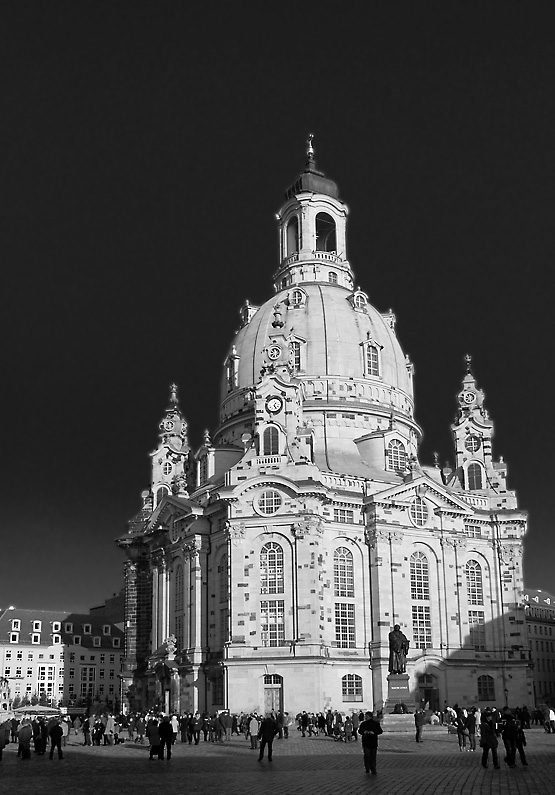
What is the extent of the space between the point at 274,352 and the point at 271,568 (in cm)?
2113

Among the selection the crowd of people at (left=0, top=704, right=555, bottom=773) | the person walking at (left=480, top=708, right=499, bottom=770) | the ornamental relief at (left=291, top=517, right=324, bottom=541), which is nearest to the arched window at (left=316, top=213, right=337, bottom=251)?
the ornamental relief at (left=291, top=517, right=324, bottom=541)

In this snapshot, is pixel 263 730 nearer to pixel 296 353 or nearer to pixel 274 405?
pixel 274 405

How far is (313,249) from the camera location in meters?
110

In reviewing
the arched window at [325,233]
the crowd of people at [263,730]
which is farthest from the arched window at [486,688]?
the arched window at [325,233]

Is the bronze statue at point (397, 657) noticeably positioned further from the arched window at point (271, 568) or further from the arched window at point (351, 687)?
the arched window at point (271, 568)

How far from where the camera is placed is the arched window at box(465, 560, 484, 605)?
9038 cm

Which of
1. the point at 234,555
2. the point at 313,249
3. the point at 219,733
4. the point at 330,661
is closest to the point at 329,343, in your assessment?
the point at 313,249

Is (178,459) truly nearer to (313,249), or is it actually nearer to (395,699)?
(313,249)

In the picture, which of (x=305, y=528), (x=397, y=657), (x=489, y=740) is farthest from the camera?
(x=305, y=528)

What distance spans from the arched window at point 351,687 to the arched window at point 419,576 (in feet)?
32.0

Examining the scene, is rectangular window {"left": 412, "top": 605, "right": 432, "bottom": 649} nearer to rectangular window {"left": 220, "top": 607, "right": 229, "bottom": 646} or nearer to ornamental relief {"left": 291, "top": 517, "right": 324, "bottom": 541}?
ornamental relief {"left": 291, "top": 517, "right": 324, "bottom": 541}

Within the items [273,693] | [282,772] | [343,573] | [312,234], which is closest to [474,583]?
[343,573]

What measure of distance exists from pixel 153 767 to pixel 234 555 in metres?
42.9

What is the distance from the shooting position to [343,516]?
85.4m
